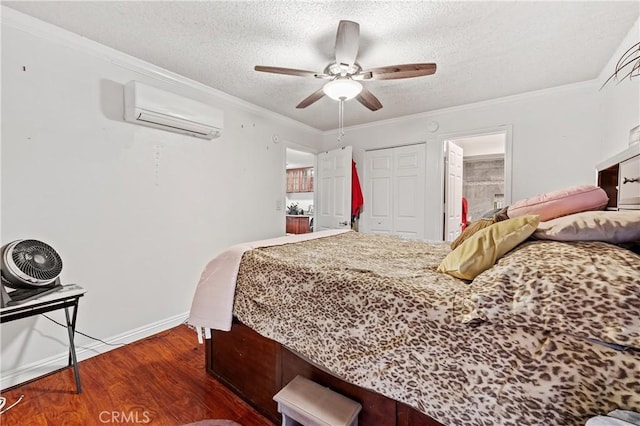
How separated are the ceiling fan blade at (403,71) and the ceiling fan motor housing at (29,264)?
100 inches

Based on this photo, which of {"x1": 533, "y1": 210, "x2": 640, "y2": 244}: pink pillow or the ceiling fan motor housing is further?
the ceiling fan motor housing

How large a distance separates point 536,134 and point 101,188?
169 inches

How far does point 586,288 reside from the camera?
2.51ft

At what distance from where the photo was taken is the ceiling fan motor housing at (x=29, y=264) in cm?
164

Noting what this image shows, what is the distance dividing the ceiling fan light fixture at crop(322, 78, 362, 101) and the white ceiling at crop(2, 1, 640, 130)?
0.32m

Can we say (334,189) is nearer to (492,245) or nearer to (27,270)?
(492,245)

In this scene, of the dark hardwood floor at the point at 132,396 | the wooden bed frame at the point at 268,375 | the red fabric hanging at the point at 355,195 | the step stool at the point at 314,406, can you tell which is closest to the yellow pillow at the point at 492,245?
the wooden bed frame at the point at 268,375

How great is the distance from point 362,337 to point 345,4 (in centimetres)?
187

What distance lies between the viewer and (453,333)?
937 millimetres

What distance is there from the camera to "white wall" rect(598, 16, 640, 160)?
6.31 ft

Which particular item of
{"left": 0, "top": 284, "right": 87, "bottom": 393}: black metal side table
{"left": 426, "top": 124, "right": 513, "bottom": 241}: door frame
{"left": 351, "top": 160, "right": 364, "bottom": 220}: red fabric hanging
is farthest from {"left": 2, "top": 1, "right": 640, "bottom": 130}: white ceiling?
{"left": 0, "top": 284, "right": 87, "bottom": 393}: black metal side table

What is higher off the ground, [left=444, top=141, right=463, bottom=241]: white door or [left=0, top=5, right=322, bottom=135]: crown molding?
[left=0, top=5, right=322, bottom=135]: crown molding

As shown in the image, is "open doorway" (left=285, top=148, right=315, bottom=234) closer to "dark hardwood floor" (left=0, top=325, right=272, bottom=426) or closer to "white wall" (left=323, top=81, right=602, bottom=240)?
"white wall" (left=323, top=81, right=602, bottom=240)

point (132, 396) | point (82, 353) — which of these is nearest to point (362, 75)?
point (132, 396)
